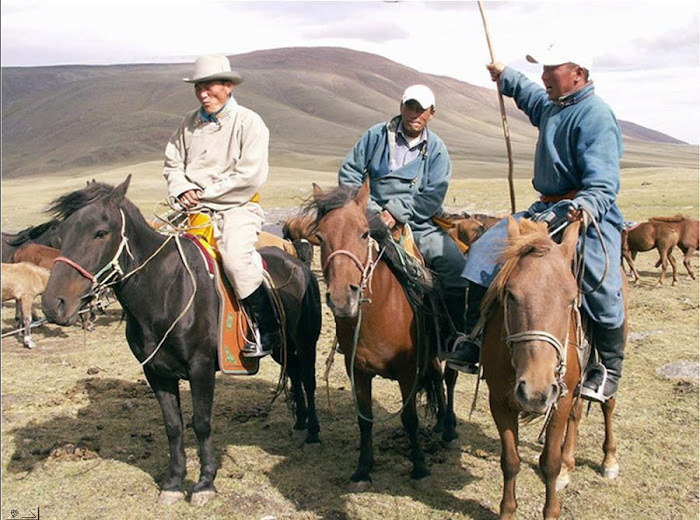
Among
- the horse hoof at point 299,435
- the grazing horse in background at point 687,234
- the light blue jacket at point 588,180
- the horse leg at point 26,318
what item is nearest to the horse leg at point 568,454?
the light blue jacket at point 588,180

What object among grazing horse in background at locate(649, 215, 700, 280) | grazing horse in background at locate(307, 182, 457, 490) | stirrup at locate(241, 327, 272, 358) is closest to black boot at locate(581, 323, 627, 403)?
grazing horse in background at locate(307, 182, 457, 490)

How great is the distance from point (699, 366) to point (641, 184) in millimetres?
39804

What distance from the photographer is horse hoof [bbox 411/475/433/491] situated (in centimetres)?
545

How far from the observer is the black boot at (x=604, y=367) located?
4.69 m

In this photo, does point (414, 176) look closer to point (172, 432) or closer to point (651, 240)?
point (172, 432)

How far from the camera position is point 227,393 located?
310 inches

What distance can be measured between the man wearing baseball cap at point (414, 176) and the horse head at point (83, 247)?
1.96m

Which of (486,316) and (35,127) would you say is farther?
(35,127)

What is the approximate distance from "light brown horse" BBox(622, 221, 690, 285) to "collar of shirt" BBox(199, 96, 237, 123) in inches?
474

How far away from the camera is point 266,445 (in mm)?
6398

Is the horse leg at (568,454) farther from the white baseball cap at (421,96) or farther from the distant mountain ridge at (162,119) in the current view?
the distant mountain ridge at (162,119)

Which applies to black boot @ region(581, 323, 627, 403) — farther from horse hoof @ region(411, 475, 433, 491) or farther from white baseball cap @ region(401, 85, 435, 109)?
white baseball cap @ region(401, 85, 435, 109)

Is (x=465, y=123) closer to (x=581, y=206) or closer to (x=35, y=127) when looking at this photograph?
(x=35, y=127)

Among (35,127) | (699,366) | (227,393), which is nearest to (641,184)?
(699,366)
